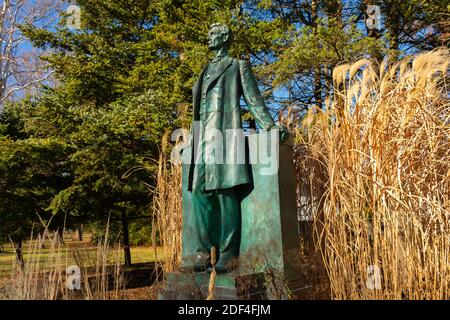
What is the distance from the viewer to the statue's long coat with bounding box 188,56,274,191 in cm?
279

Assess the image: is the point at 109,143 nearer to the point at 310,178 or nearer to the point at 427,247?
the point at 310,178

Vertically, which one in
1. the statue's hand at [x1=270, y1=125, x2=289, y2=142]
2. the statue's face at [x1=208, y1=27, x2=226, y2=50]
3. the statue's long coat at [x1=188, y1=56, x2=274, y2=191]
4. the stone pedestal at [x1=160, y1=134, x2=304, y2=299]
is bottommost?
the stone pedestal at [x1=160, y1=134, x2=304, y2=299]

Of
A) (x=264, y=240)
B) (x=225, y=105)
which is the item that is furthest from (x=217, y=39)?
(x=264, y=240)

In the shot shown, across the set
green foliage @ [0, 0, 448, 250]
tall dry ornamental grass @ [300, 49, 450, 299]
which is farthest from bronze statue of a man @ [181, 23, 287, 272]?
green foliage @ [0, 0, 448, 250]

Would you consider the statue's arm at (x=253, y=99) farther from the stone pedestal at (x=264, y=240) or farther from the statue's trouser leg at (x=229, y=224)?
the statue's trouser leg at (x=229, y=224)

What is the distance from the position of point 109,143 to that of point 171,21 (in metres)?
2.83

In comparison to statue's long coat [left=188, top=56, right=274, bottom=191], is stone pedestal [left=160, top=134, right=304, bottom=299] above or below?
below

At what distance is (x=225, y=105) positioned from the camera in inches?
116

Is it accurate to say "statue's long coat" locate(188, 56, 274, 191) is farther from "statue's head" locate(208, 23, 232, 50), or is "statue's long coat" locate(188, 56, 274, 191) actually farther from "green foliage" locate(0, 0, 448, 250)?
"green foliage" locate(0, 0, 448, 250)

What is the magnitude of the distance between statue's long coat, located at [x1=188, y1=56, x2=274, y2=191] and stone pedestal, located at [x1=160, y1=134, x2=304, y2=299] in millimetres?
147

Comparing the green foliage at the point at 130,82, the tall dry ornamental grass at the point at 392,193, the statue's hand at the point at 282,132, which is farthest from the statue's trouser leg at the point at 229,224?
the green foliage at the point at 130,82

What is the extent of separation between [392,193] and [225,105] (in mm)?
1242
